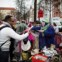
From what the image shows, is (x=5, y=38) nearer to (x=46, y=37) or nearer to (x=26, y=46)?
(x=26, y=46)

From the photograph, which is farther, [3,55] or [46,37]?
[46,37]

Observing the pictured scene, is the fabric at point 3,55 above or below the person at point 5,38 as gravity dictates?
below

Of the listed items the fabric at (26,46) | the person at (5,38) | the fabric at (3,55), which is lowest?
the fabric at (26,46)

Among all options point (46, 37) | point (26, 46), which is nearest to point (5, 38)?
point (26, 46)

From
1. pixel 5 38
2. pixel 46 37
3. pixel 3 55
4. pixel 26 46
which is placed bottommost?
pixel 26 46

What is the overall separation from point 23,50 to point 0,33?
2.70m

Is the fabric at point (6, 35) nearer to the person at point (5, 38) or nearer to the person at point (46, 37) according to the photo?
the person at point (5, 38)

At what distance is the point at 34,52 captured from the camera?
28.8ft

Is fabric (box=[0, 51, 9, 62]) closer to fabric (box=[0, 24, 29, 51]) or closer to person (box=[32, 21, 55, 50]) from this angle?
fabric (box=[0, 24, 29, 51])

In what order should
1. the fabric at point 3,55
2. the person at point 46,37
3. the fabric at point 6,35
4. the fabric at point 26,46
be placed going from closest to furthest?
1. the fabric at point 6,35
2. the fabric at point 3,55
3. the fabric at point 26,46
4. the person at point 46,37

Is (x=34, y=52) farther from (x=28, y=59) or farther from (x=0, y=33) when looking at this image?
(x=0, y=33)

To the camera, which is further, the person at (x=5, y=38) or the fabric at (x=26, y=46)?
the fabric at (x=26, y=46)

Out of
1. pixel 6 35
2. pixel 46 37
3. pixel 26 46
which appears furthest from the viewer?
pixel 46 37

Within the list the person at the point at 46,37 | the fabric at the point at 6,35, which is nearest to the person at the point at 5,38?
the fabric at the point at 6,35
